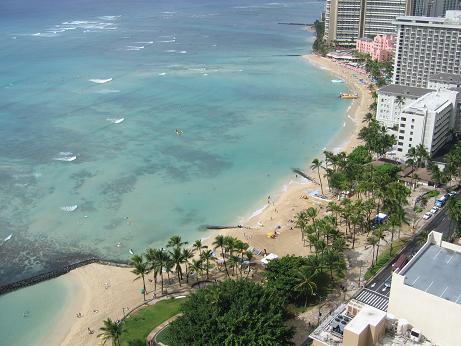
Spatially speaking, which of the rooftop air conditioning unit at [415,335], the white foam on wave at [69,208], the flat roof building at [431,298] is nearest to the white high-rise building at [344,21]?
the white foam on wave at [69,208]

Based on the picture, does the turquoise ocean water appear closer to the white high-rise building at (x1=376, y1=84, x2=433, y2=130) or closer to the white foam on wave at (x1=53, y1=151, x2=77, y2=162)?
the white foam on wave at (x1=53, y1=151, x2=77, y2=162)

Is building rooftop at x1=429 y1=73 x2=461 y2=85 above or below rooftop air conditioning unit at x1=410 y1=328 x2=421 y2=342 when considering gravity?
above

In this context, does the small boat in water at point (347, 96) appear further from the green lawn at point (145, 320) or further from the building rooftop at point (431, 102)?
the green lawn at point (145, 320)

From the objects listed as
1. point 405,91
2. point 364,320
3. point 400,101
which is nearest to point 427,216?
point 364,320

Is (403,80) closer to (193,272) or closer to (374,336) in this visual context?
(193,272)

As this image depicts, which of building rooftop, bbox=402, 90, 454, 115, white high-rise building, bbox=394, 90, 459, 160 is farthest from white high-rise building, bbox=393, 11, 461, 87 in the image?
white high-rise building, bbox=394, 90, 459, 160

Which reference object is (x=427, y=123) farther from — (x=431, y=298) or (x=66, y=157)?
(x=66, y=157)
